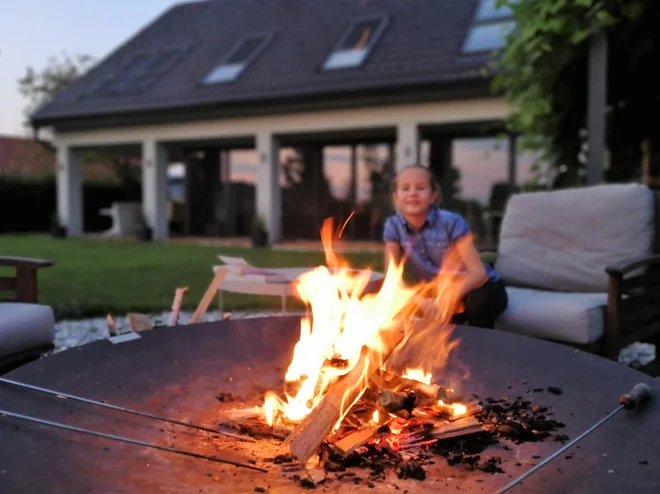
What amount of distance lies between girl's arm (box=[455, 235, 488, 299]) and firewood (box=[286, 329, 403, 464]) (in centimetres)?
102

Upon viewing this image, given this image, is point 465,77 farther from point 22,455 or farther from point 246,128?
point 22,455

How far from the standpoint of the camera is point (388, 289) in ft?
7.34

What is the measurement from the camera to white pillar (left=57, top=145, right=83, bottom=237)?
1459cm

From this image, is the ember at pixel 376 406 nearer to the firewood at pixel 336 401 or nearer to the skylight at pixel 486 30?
the firewood at pixel 336 401

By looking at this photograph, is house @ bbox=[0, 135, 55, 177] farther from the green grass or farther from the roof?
the green grass

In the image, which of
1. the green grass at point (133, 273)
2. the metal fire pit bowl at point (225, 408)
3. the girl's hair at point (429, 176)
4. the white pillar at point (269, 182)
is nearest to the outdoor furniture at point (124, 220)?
the green grass at point (133, 273)

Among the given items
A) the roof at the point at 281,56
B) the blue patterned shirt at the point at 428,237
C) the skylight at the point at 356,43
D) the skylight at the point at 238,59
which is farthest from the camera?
the skylight at the point at 238,59

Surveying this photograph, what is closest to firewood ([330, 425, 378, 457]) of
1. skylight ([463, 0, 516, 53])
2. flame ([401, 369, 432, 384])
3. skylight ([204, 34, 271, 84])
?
flame ([401, 369, 432, 384])

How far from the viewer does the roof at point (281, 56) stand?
10.8 m

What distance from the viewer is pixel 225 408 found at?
201 centimetres

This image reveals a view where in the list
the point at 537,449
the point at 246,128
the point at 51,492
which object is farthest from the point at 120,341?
the point at 246,128

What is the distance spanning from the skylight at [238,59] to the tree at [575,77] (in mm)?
8536

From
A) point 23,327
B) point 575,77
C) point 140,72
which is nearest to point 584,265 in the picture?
point 575,77

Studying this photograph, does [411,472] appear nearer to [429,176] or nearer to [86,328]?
[429,176]
